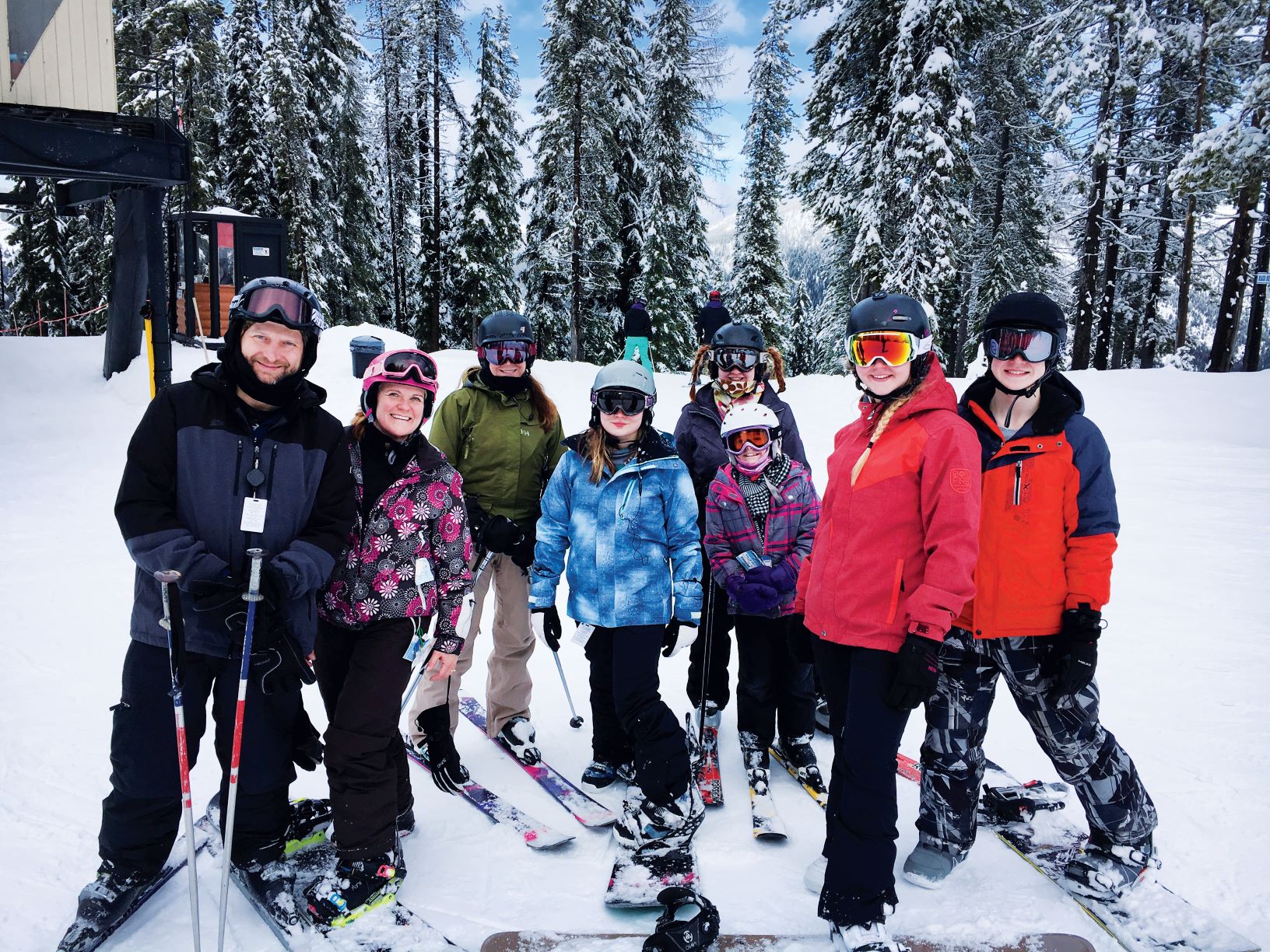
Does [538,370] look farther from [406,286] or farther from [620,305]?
[406,286]

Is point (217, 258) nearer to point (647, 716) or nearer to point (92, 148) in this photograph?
point (92, 148)

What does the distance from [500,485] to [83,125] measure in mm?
9032

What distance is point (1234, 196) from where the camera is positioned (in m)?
14.2

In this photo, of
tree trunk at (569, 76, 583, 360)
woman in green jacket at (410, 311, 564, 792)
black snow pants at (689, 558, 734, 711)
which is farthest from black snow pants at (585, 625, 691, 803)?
tree trunk at (569, 76, 583, 360)

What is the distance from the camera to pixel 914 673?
248 cm

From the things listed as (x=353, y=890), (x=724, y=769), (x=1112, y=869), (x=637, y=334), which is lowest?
(x=724, y=769)

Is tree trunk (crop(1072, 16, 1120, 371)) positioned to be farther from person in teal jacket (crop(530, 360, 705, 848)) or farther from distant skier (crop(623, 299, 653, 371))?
person in teal jacket (crop(530, 360, 705, 848))

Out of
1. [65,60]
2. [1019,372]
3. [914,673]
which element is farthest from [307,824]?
[65,60]

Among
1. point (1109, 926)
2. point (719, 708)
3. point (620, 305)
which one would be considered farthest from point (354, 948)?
point (620, 305)

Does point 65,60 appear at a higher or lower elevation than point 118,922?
higher

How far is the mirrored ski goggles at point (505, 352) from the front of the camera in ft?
12.6

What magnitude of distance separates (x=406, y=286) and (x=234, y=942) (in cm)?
2811

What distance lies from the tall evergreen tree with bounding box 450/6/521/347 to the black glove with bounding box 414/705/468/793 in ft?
70.3

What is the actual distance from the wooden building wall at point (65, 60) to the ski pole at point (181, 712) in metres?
9.49
